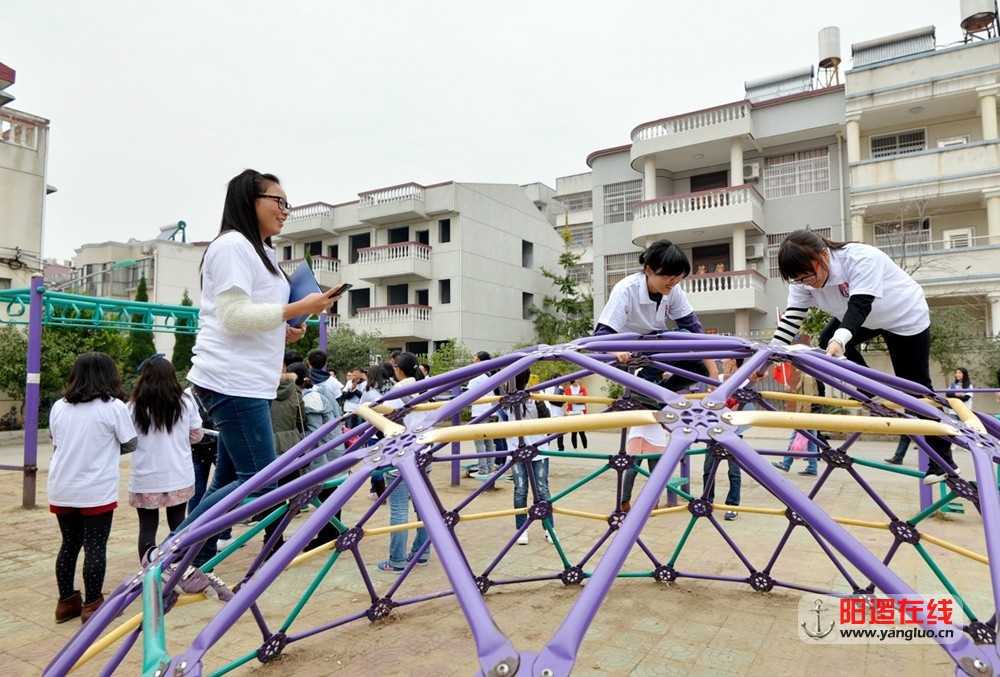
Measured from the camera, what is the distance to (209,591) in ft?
8.98

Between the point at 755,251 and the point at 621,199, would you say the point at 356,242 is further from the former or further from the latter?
the point at 755,251

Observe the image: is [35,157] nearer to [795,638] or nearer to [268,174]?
[268,174]

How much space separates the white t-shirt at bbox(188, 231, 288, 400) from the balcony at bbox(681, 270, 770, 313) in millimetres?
15493

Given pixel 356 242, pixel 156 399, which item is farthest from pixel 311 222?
→ pixel 156 399

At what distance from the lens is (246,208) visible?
278 centimetres

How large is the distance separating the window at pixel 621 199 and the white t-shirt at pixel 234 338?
18.8m

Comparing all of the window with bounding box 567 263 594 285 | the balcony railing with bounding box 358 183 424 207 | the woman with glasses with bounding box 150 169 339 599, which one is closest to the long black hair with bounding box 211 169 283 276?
the woman with glasses with bounding box 150 169 339 599

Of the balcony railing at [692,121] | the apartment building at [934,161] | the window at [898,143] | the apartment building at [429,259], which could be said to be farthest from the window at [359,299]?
the window at [898,143]

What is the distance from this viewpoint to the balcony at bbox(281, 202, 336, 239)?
25047mm

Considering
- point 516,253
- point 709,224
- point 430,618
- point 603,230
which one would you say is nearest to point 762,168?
point 709,224

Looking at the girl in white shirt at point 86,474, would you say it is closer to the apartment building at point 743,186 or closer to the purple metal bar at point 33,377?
the purple metal bar at point 33,377

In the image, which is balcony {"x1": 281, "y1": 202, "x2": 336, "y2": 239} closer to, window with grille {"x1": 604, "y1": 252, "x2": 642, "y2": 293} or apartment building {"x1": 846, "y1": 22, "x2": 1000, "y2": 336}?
window with grille {"x1": 604, "y1": 252, "x2": 642, "y2": 293}

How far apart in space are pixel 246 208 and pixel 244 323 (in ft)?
1.79

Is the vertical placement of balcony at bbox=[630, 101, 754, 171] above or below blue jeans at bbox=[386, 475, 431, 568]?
above
